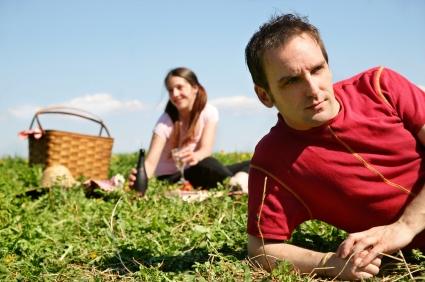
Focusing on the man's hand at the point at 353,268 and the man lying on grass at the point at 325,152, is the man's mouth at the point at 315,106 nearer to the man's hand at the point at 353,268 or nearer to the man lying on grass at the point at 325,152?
the man lying on grass at the point at 325,152

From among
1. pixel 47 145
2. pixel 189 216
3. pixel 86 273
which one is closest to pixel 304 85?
pixel 86 273

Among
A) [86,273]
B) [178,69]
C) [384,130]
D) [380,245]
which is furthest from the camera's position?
[178,69]

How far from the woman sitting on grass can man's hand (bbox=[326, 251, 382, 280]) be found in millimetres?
4389

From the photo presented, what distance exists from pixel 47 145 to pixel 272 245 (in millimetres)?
5854

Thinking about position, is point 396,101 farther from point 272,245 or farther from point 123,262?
point 123,262

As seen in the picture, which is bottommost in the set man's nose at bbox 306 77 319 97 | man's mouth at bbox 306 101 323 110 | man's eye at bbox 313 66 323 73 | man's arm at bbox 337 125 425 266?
man's arm at bbox 337 125 425 266

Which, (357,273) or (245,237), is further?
(245,237)

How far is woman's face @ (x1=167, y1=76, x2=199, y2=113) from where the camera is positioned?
7.53 meters

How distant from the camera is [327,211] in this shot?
10.0 ft

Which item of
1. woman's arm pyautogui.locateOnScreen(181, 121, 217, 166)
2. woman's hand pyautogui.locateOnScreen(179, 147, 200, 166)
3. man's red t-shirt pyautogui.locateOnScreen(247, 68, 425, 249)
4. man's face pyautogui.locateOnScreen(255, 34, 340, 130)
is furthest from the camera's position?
woman's arm pyautogui.locateOnScreen(181, 121, 217, 166)

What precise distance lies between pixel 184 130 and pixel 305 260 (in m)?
4.98

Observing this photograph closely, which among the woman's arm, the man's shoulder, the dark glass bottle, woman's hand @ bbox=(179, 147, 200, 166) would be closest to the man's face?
the man's shoulder

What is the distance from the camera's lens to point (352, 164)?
2896mm

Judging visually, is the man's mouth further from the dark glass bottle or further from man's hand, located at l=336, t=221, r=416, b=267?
the dark glass bottle
